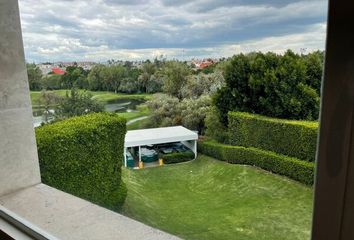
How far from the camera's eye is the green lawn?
7.70 ft

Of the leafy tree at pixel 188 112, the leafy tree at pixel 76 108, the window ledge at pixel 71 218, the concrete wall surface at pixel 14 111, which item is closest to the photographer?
the window ledge at pixel 71 218

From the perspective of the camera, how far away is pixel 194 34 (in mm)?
1540

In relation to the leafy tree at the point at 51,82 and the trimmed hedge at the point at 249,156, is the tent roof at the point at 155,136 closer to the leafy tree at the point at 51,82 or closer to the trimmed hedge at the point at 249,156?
the trimmed hedge at the point at 249,156

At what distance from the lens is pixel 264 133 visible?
4.67 metres

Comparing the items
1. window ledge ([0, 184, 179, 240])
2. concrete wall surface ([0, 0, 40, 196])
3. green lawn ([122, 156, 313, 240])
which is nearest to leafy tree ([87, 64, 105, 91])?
Result: concrete wall surface ([0, 0, 40, 196])

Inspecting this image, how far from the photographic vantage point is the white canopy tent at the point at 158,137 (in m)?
4.04

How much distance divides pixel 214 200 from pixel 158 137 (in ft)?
5.10

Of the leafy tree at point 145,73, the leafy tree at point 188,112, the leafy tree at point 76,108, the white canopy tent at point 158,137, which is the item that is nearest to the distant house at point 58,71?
the leafy tree at point 145,73

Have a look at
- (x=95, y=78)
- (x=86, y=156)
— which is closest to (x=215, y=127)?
(x=86, y=156)

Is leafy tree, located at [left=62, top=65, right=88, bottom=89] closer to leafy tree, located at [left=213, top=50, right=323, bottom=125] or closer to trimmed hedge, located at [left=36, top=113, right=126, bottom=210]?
trimmed hedge, located at [left=36, top=113, right=126, bottom=210]

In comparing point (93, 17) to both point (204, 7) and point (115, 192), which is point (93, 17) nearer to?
point (204, 7)

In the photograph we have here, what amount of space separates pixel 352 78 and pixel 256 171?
4811 mm

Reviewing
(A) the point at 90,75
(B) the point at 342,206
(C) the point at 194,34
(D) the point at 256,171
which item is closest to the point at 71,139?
(A) the point at 90,75

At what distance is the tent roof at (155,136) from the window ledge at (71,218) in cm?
290
